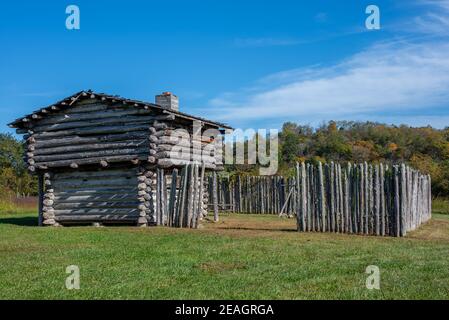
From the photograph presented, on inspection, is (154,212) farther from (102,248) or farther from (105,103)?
(102,248)

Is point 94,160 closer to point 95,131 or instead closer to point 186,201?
point 95,131

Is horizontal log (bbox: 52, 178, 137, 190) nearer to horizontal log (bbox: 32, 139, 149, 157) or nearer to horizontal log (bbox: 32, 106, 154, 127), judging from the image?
horizontal log (bbox: 32, 139, 149, 157)

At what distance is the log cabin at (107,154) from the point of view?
61.6 ft

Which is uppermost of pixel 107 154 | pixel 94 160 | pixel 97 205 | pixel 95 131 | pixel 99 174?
pixel 95 131

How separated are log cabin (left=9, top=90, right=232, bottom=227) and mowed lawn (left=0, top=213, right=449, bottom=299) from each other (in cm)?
399

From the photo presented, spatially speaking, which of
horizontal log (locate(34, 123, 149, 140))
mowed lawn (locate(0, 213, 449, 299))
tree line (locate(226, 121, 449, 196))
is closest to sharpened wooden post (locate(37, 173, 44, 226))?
horizontal log (locate(34, 123, 149, 140))

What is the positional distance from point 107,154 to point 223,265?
11.0 metres

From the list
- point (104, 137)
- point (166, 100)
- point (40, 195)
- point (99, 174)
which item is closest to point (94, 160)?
point (99, 174)

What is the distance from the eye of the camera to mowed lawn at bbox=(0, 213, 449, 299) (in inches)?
285

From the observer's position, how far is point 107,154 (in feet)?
63.7

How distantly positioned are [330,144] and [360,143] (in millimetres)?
4036

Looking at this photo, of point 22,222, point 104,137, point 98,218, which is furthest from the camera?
point 22,222

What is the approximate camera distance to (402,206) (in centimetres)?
1482
